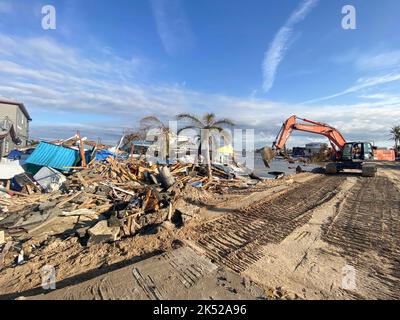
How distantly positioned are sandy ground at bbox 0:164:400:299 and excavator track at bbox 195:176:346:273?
20mm

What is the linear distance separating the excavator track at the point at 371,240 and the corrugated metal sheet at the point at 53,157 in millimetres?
12317

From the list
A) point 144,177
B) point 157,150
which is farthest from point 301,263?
point 157,150

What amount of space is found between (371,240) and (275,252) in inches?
98.0

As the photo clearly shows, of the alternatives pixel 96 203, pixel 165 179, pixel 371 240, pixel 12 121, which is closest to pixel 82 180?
pixel 96 203

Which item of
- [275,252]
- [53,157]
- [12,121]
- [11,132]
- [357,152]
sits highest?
[12,121]

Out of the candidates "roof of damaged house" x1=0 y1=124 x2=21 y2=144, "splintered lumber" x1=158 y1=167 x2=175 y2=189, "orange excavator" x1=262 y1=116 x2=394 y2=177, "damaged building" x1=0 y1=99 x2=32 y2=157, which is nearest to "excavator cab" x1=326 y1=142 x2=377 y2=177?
"orange excavator" x1=262 y1=116 x2=394 y2=177

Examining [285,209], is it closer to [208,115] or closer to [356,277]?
[356,277]

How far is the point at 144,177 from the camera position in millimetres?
12773

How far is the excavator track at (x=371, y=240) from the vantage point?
380 cm

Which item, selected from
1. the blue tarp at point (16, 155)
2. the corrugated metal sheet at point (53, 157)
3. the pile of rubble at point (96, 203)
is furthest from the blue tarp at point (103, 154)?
the blue tarp at point (16, 155)

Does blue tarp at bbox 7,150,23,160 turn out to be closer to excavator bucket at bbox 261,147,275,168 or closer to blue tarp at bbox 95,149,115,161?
blue tarp at bbox 95,149,115,161

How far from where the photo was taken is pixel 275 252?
4.86 m

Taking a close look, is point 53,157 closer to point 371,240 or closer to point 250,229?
point 250,229
